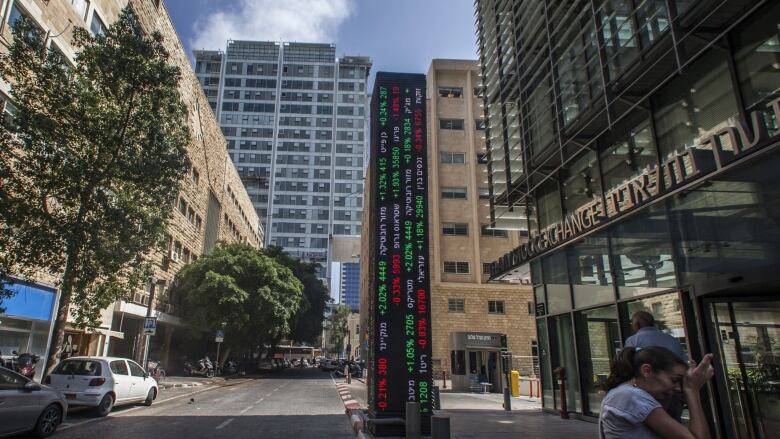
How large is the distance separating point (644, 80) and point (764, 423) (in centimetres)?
645

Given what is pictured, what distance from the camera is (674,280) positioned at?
371 inches

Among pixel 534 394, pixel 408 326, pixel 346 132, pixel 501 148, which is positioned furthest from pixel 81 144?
pixel 346 132

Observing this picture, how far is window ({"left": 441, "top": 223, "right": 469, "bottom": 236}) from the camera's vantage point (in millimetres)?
35219

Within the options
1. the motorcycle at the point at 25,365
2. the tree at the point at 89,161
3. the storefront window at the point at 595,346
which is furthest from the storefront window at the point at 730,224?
the motorcycle at the point at 25,365

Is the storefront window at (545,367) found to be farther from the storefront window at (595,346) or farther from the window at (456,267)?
the window at (456,267)

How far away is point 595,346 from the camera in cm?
1205

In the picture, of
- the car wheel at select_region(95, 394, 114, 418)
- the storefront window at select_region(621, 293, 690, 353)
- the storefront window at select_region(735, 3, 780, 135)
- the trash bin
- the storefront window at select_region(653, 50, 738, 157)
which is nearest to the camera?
the storefront window at select_region(735, 3, 780, 135)

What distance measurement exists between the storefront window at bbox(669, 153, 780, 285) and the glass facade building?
0.08ft

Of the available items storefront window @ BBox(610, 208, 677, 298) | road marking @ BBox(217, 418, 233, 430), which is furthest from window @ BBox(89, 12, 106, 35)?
storefront window @ BBox(610, 208, 677, 298)

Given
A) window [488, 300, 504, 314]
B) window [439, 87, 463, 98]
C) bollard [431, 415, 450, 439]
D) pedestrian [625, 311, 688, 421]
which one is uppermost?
window [439, 87, 463, 98]

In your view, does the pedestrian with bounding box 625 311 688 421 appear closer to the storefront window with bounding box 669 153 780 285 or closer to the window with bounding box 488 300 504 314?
the storefront window with bounding box 669 153 780 285

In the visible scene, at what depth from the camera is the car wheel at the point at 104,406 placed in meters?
12.2

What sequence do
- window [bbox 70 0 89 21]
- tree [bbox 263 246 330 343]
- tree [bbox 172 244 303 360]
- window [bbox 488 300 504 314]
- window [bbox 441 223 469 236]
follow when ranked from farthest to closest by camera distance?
tree [bbox 263 246 330 343], window [bbox 441 223 469 236], window [bbox 488 300 504 314], tree [bbox 172 244 303 360], window [bbox 70 0 89 21]

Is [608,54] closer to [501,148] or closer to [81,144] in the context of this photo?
[501,148]
